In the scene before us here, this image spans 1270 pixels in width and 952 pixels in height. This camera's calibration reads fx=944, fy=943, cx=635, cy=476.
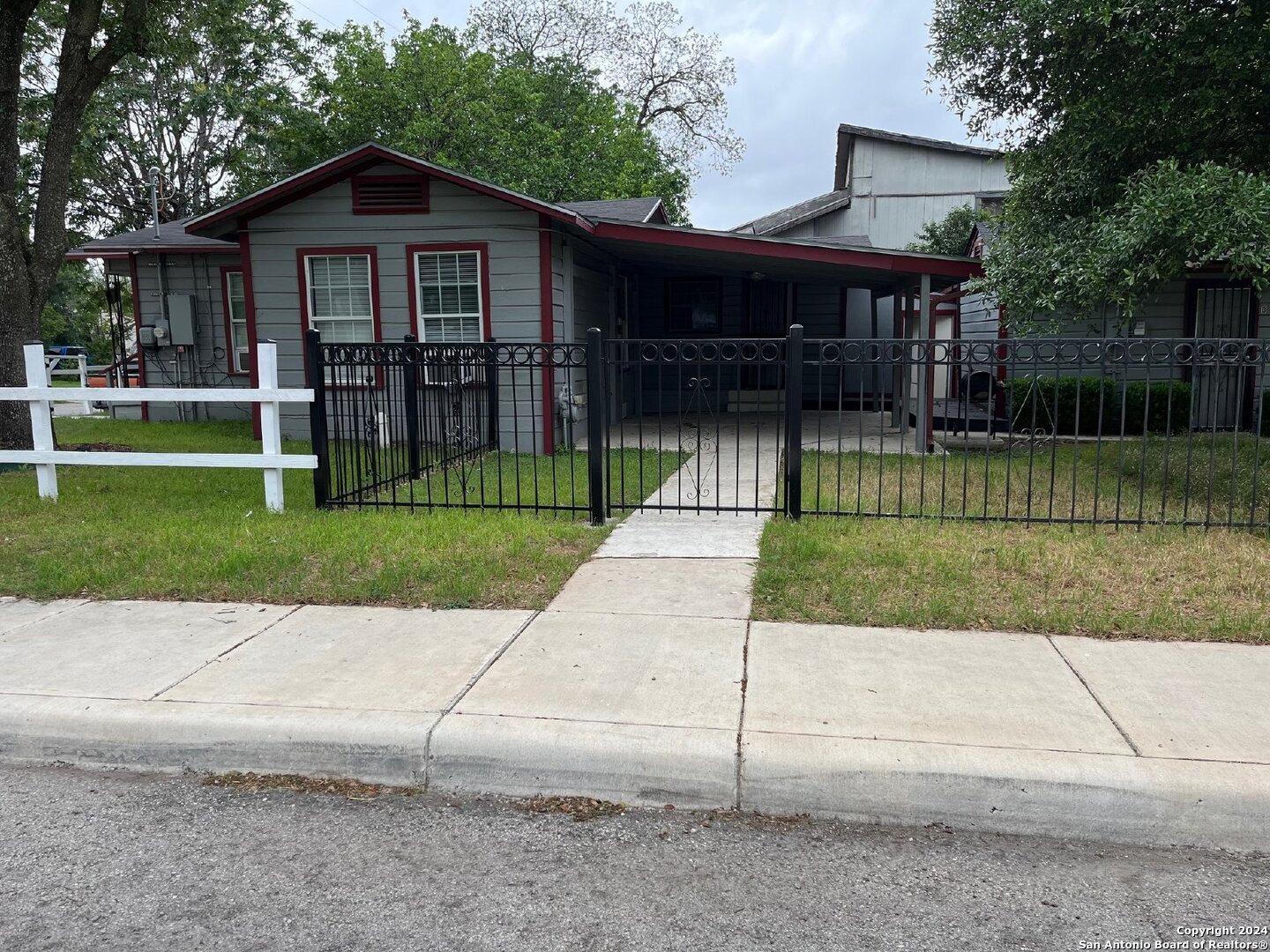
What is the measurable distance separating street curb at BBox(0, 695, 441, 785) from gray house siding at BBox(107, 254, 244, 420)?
42.9 feet

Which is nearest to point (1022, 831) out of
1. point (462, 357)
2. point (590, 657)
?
point (590, 657)

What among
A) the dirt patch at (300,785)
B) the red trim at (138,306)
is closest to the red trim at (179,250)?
the red trim at (138,306)

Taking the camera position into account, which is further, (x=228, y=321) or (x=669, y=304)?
(x=669, y=304)

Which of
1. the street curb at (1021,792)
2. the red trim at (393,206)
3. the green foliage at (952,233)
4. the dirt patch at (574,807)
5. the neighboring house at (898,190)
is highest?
the neighboring house at (898,190)

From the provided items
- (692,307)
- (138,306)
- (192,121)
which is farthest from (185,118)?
(692,307)

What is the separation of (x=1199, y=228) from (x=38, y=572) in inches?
356

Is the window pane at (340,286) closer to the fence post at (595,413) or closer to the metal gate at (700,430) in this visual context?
the metal gate at (700,430)

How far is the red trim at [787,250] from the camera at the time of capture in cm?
1166

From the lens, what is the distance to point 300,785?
3832 mm

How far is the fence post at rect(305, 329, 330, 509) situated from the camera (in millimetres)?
7629

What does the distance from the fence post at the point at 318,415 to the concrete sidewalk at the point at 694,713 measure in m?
2.69

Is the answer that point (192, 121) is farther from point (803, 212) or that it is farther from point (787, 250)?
point (787, 250)

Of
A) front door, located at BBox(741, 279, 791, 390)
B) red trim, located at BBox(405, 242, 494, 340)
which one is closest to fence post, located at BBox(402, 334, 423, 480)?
red trim, located at BBox(405, 242, 494, 340)

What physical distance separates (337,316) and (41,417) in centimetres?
512
